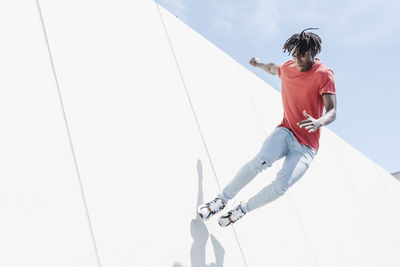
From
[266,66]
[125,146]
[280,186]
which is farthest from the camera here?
[266,66]

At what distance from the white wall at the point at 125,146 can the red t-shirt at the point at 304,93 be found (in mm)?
605

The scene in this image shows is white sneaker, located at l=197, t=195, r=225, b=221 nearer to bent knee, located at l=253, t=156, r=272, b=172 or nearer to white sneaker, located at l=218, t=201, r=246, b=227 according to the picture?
white sneaker, located at l=218, t=201, r=246, b=227

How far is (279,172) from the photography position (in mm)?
2297

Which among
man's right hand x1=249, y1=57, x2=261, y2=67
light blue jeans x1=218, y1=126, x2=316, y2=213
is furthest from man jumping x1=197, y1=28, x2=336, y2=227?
man's right hand x1=249, y1=57, x2=261, y2=67

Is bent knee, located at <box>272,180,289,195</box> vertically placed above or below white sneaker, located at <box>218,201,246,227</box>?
above

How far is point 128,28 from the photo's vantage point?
2.54 m

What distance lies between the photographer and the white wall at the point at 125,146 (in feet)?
5.24

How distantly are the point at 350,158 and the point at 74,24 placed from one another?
4.83 metres

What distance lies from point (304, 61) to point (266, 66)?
19.3 inches

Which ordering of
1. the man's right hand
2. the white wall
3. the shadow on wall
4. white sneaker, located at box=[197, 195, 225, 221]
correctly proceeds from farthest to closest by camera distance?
1. the man's right hand
2. white sneaker, located at box=[197, 195, 225, 221]
3. the shadow on wall
4. the white wall

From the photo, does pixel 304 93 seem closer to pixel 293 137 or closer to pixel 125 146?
pixel 293 137

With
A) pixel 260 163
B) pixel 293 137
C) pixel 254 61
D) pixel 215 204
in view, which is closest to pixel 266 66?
pixel 254 61

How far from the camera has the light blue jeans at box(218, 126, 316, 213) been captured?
2.25 meters

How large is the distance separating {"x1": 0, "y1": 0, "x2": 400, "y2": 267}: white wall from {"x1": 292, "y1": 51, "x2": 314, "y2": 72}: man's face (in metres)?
0.76
